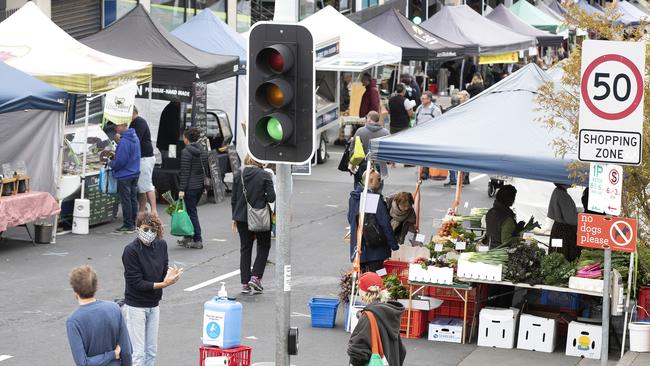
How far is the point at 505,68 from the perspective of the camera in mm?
50812

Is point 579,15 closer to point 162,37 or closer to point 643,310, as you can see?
point 643,310

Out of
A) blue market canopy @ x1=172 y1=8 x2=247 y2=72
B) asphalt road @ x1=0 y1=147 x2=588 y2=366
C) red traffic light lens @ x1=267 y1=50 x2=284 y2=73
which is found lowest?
asphalt road @ x1=0 y1=147 x2=588 y2=366

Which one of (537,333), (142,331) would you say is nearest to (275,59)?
(142,331)

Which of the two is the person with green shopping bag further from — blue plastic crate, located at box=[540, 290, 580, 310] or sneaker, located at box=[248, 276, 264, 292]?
sneaker, located at box=[248, 276, 264, 292]

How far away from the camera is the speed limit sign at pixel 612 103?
834 centimetres

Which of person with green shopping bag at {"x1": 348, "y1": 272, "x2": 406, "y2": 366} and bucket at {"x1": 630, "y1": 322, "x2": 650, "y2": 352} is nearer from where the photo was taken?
person with green shopping bag at {"x1": 348, "y1": 272, "x2": 406, "y2": 366}

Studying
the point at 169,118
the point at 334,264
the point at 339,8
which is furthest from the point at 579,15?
the point at 339,8

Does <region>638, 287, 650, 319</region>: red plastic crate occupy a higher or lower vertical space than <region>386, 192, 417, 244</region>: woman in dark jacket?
lower

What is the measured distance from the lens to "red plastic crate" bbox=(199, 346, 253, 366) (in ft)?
30.7

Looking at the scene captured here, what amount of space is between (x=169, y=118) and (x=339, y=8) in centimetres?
2025

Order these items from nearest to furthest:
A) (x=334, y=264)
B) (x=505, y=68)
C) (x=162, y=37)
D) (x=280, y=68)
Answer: (x=280, y=68) < (x=334, y=264) < (x=162, y=37) < (x=505, y=68)

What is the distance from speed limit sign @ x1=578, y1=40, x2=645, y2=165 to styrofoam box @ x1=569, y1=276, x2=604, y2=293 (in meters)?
4.14

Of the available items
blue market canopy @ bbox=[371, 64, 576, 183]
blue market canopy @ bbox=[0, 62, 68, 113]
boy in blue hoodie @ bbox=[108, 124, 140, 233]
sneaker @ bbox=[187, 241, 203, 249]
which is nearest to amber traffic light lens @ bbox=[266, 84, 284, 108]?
blue market canopy @ bbox=[371, 64, 576, 183]

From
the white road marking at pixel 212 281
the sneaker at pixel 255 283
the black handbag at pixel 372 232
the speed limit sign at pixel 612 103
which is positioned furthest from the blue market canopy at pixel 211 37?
the speed limit sign at pixel 612 103
